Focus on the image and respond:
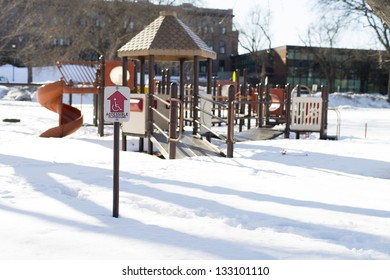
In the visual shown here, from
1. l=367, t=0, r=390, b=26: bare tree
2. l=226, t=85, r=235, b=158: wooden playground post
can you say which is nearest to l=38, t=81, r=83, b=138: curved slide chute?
l=226, t=85, r=235, b=158: wooden playground post

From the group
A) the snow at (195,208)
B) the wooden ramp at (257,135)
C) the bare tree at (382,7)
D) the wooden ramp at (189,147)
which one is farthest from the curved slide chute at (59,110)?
the bare tree at (382,7)

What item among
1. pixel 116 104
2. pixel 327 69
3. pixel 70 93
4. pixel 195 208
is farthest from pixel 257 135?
pixel 327 69

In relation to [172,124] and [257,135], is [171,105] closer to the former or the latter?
[172,124]

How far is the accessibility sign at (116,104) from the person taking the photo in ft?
17.6

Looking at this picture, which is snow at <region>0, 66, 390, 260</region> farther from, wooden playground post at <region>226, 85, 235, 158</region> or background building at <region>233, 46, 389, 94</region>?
background building at <region>233, 46, 389, 94</region>

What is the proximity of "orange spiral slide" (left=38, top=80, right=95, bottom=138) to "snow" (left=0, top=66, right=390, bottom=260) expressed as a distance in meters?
4.96

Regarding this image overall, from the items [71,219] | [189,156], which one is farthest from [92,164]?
[71,219]

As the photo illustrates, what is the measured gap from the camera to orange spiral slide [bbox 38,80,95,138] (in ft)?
51.2

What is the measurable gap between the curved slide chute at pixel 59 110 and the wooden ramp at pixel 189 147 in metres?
4.16

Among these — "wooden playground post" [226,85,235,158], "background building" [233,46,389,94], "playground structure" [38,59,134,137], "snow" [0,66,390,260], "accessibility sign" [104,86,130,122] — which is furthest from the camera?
"background building" [233,46,389,94]

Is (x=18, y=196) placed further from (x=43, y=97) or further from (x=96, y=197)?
(x=43, y=97)

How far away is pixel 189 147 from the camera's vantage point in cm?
1173

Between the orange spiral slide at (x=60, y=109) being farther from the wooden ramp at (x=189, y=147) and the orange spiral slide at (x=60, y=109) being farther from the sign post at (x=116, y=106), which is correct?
the sign post at (x=116, y=106)

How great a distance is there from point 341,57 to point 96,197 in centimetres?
7379
